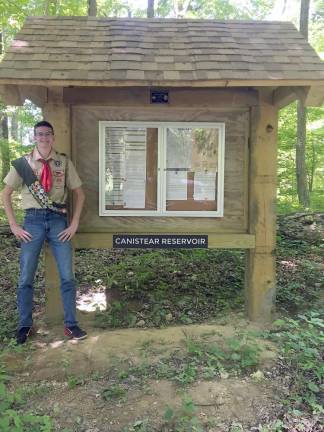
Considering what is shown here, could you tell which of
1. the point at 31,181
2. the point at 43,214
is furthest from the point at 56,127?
the point at 43,214

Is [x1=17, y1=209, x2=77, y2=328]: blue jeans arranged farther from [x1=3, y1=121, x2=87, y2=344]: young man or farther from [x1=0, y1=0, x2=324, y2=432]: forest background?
[x1=0, y1=0, x2=324, y2=432]: forest background

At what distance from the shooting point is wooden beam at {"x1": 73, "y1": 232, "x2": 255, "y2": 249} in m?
4.71

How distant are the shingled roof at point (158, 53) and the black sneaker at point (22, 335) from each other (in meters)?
2.44

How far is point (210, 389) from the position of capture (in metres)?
3.49

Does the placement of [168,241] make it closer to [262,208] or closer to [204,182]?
[204,182]

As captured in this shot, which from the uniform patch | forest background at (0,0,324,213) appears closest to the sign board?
the uniform patch

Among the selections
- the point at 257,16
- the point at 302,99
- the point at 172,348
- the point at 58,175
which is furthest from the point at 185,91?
the point at 257,16

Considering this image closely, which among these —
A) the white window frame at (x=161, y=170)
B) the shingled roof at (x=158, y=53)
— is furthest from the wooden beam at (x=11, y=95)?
the white window frame at (x=161, y=170)

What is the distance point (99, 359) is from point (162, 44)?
3.33 metres

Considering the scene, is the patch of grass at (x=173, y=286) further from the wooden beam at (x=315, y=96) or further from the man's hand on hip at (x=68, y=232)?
the wooden beam at (x=315, y=96)

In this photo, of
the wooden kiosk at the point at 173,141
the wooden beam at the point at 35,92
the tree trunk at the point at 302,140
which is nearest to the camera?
the wooden beam at the point at 35,92

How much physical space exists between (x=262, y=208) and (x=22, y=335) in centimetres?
289

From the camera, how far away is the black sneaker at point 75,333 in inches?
174

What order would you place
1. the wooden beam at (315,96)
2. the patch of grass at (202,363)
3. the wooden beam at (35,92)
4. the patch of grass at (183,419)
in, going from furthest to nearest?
the wooden beam at (35,92) < the wooden beam at (315,96) < the patch of grass at (202,363) < the patch of grass at (183,419)
